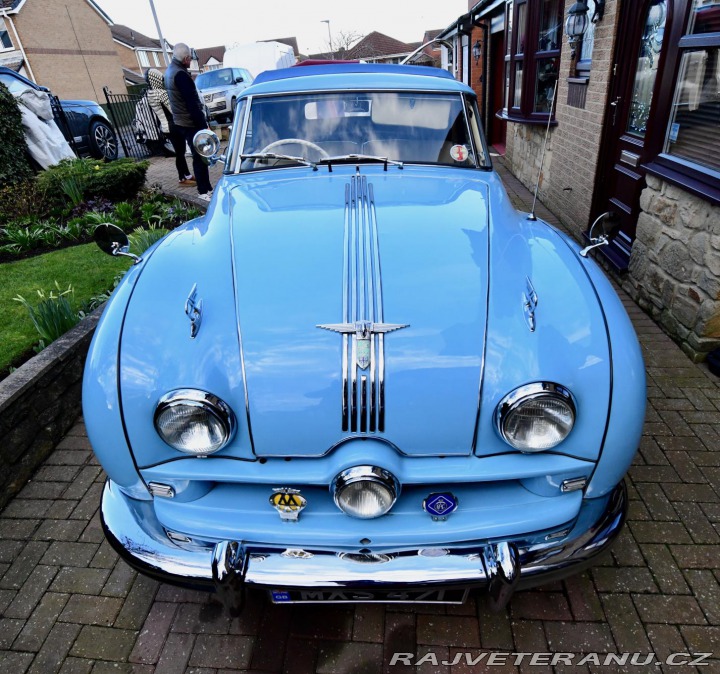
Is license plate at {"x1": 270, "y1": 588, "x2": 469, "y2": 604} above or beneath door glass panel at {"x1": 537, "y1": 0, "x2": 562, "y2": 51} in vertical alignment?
beneath

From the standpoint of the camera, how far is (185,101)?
6867 millimetres

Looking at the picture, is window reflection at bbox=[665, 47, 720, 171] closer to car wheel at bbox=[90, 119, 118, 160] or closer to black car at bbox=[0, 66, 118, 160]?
black car at bbox=[0, 66, 118, 160]

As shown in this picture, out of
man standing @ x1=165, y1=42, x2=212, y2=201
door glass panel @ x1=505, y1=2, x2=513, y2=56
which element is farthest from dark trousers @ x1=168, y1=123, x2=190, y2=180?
door glass panel @ x1=505, y1=2, x2=513, y2=56

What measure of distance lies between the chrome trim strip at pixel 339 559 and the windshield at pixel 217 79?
55.0 ft

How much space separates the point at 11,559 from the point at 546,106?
766 centimetres

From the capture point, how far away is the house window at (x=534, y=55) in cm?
666

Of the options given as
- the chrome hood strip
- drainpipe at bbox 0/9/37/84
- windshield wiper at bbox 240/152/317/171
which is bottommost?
the chrome hood strip

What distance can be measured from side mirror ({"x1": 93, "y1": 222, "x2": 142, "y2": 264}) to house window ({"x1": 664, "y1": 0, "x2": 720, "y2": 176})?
359 cm

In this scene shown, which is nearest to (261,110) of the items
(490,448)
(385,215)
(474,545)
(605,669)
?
(385,215)

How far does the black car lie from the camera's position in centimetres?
893

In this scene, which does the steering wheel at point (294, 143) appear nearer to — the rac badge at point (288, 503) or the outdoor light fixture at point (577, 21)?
the rac badge at point (288, 503)

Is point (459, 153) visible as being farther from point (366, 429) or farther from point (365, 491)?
point (365, 491)

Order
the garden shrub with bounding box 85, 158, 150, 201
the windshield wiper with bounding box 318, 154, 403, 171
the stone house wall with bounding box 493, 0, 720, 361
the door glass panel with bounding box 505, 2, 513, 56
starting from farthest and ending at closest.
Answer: the door glass panel with bounding box 505, 2, 513, 56, the garden shrub with bounding box 85, 158, 150, 201, the stone house wall with bounding box 493, 0, 720, 361, the windshield wiper with bounding box 318, 154, 403, 171

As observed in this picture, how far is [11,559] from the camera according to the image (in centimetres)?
231
